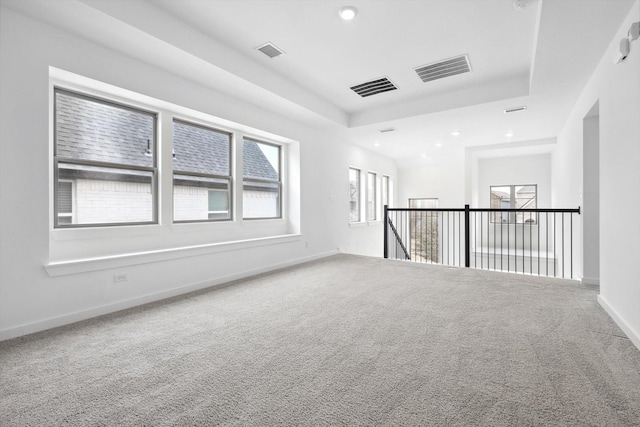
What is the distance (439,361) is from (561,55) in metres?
3.36

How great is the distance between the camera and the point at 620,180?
8.18ft

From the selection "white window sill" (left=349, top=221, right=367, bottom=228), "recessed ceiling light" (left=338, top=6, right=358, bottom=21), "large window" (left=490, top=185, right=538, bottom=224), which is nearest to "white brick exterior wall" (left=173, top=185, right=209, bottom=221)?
"recessed ceiling light" (left=338, top=6, right=358, bottom=21)

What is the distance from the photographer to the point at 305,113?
5.03 metres

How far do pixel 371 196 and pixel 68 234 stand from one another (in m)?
7.23

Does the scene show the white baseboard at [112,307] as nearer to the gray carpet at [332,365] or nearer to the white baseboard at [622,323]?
the gray carpet at [332,365]

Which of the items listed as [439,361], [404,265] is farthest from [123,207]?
[404,265]

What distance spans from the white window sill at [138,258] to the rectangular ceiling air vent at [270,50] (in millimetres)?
2538

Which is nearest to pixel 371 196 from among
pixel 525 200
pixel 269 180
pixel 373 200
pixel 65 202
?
pixel 373 200

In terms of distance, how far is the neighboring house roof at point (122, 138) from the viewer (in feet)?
9.70

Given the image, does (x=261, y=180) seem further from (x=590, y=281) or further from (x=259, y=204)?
(x=590, y=281)

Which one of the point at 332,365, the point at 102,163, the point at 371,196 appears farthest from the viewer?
the point at 371,196

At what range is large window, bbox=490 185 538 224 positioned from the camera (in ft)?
28.8

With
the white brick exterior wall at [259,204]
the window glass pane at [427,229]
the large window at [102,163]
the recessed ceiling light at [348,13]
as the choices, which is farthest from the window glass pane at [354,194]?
the large window at [102,163]

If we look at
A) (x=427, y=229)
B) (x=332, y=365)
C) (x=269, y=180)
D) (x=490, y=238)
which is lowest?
(x=332, y=365)
